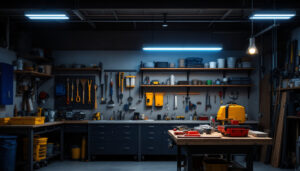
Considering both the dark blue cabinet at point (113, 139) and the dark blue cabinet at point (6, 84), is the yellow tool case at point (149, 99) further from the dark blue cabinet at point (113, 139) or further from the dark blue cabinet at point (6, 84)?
the dark blue cabinet at point (6, 84)

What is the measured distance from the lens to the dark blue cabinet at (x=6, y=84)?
569 centimetres

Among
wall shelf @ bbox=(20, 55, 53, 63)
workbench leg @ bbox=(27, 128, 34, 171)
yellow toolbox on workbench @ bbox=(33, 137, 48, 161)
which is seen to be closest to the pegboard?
wall shelf @ bbox=(20, 55, 53, 63)

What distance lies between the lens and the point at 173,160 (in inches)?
267

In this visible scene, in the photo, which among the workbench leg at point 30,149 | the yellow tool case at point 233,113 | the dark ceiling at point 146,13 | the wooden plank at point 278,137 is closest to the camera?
the yellow tool case at point 233,113

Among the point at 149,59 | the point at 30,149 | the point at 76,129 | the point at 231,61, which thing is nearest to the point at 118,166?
the point at 76,129

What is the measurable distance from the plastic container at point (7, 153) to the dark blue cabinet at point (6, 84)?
103cm

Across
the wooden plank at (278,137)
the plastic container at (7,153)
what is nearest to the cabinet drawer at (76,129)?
the plastic container at (7,153)

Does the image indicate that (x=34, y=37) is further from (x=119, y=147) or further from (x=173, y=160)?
(x=173, y=160)

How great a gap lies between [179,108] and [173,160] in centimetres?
144

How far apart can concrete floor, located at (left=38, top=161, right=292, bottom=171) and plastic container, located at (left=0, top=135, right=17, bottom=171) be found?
0.86 metres

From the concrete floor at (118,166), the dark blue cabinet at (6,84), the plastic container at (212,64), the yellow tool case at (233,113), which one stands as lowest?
the concrete floor at (118,166)

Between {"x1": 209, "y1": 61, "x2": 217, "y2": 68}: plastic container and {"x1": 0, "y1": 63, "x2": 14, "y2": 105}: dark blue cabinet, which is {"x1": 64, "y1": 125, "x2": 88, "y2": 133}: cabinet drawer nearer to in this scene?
{"x1": 0, "y1": 63, "x2": 14, "y2": 105}: dark blue cabinet

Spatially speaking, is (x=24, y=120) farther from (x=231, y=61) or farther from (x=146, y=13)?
(x=231, y=61)
